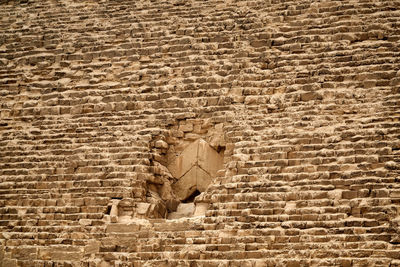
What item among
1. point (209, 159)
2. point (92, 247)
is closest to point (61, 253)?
point (92, 247)

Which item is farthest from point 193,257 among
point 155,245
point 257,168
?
point 257,168

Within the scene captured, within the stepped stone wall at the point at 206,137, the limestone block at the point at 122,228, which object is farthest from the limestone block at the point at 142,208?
the limestone block at the point at 122,228

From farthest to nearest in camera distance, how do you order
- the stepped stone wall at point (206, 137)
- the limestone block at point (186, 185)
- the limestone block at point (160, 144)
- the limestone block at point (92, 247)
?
the limestone block at point (160, 144)
the limestone block at point (186, 185)
the limestone block at point (92, 247)
the stepped stone wall at point (206, 137)

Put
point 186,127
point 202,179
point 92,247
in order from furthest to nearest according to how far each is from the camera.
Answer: point 186,127 → point 202,179 → point 92,247

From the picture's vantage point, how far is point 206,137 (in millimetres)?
10578

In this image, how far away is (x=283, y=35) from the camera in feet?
36.3

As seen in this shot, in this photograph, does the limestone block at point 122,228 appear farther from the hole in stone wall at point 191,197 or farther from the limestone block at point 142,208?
the hole in stone wall at point 191,197

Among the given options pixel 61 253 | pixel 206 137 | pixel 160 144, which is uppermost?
pixel 206 137

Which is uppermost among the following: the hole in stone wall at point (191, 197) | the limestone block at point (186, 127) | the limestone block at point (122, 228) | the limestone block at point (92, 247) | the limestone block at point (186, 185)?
the limestone block at point (186, 127)

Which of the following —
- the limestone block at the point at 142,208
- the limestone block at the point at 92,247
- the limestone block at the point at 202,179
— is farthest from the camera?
the limestone block at the point at 202,179

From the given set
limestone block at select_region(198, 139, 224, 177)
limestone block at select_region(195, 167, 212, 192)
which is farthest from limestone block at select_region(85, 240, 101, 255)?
limestone block at select_region(198, 139, 224, 177)

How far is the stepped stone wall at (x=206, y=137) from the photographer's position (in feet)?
30.1

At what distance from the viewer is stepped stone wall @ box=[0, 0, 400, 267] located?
9.17 metres

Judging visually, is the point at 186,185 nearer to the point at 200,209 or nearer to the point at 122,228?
the point at 200,209
